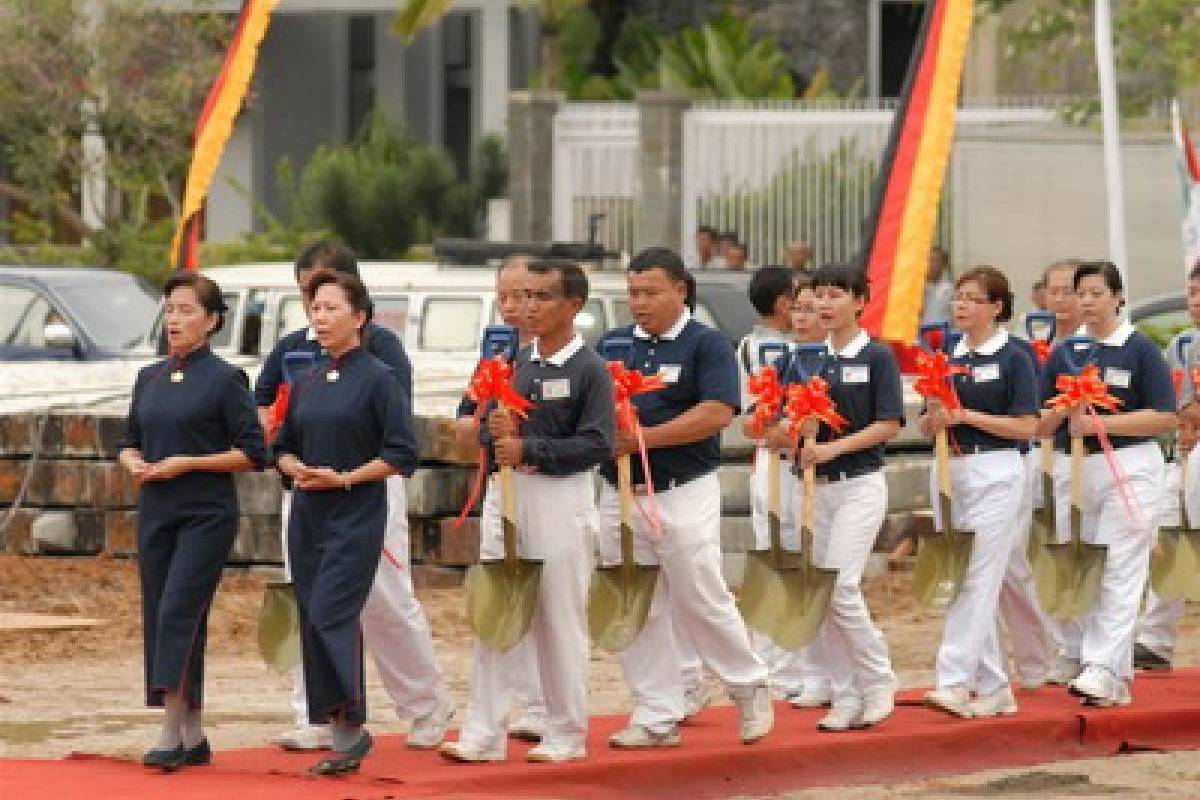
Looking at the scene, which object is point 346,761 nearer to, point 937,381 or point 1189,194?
point 937,381

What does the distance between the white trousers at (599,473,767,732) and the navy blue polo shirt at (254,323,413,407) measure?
955 mm

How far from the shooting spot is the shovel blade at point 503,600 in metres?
12.4

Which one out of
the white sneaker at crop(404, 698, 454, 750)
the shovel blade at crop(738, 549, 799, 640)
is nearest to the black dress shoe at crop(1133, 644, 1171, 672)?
the shovel blade at crop(738, 549, 799, 640)

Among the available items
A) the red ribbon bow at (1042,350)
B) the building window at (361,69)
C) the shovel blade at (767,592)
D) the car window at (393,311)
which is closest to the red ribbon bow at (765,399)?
the shovel blade at (767,592)

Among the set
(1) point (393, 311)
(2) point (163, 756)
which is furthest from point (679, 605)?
(1) point (393, 311)

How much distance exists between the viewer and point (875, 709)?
45.3 feet

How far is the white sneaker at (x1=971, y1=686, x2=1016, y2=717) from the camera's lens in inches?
562

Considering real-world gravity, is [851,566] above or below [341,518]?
below

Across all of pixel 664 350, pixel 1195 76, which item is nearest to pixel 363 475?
pixel 664 350

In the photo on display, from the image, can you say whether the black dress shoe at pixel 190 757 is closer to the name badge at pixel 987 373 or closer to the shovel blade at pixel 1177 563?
the name badge at pixel 987 373

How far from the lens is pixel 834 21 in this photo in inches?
1677

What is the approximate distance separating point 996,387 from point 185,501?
3699 mm

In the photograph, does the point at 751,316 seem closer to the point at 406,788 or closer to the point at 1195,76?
the point at 1195,76

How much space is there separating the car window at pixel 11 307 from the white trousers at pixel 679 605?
13.3 m
